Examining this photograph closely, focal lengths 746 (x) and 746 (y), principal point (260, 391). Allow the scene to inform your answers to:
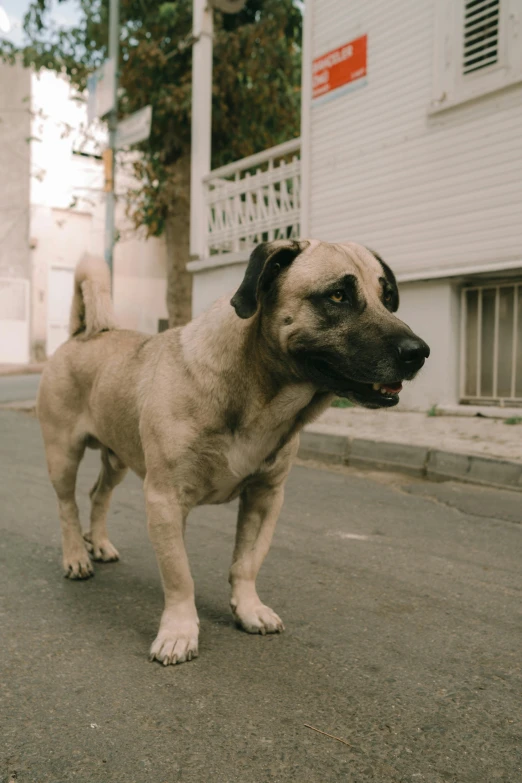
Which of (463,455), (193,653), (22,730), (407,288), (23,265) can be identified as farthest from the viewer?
(23,265)

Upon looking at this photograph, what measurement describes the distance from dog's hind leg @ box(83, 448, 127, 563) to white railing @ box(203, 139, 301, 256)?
7.29 metres

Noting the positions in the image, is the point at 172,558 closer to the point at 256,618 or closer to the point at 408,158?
the point at 256,618

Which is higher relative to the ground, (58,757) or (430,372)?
(430,372)

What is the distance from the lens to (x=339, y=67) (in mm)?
9758

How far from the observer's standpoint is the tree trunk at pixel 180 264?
14359 mm

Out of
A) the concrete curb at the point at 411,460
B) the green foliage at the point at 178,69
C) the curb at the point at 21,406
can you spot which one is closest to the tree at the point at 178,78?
the green foliage at the point at 178,69

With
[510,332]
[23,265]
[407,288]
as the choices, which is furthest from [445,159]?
[23,265]

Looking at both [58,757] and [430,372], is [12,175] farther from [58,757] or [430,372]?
[58,757]

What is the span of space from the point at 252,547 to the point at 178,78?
13.2 m

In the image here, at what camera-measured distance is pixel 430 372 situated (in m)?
8.42

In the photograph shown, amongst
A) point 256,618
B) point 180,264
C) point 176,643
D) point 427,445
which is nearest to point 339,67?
point 180,264

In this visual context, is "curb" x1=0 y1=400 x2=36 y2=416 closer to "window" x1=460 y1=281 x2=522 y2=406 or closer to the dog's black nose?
"window" x1=460 y1=281 x2=522 y2=406

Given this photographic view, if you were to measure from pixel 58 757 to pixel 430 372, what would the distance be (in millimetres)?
7069

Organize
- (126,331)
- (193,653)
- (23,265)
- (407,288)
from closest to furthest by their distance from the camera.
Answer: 1. (193,653)
2. (126,331)
3. (407,288)
4. (23,265)
